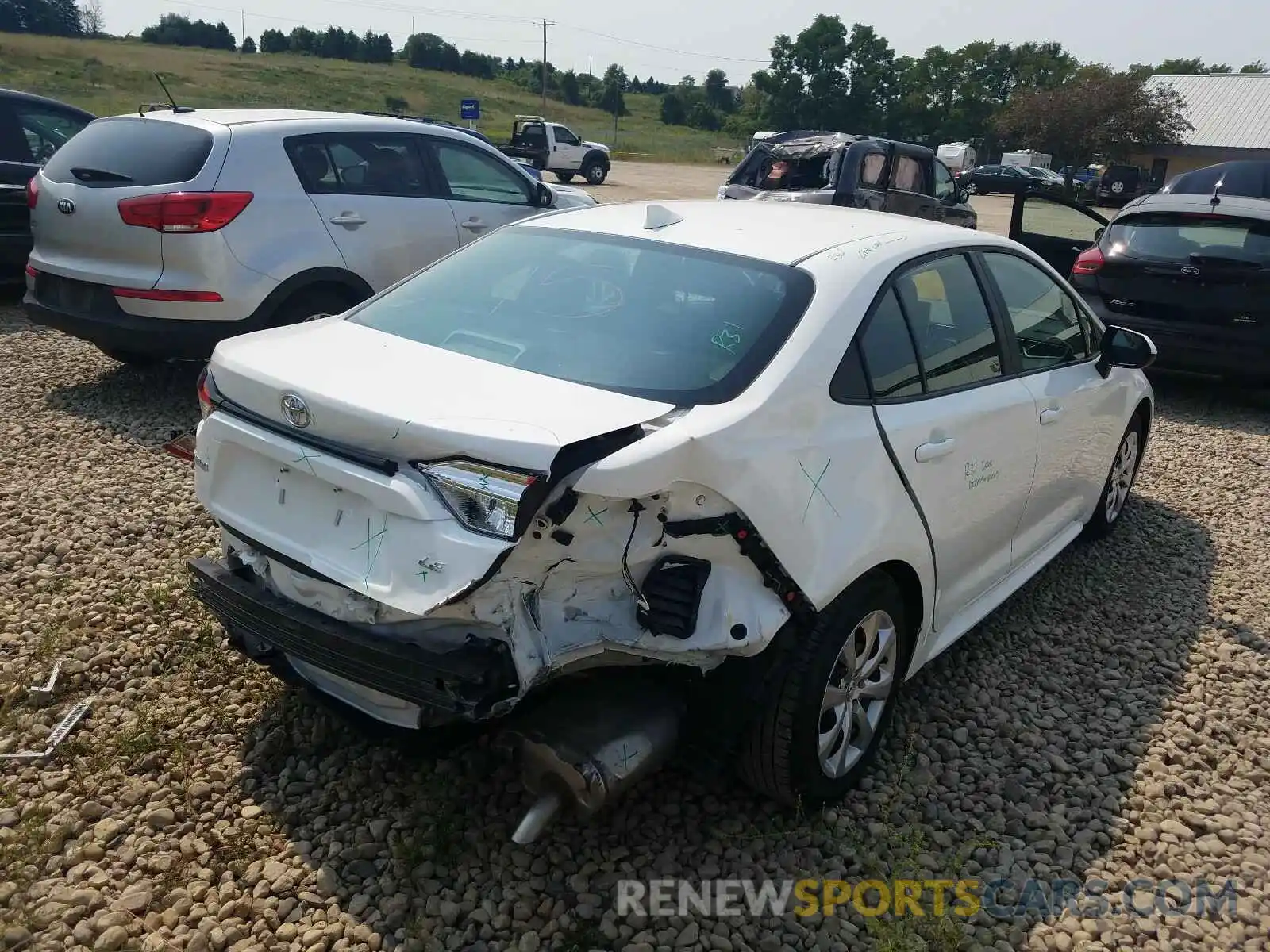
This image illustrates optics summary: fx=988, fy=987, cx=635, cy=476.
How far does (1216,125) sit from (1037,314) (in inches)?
2070

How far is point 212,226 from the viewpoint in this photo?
5406mm

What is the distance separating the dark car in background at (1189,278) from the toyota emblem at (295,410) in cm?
636

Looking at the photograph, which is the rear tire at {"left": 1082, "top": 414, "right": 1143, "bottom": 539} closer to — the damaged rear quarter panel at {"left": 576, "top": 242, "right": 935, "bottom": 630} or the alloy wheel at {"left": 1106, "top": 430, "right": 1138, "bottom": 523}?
the alloy wheel at {"left": 1106, "top": 430, "right": 1138, "bottom": 523}

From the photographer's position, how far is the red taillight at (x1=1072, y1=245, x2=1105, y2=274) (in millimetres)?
7648

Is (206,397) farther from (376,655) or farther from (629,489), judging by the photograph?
(629,489)

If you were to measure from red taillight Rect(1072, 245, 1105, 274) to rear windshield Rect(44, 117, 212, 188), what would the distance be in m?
6.29

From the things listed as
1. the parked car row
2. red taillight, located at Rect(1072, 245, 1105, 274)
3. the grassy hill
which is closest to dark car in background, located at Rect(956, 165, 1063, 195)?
red taillight, located at Rect(1072, 245, 1105, 274)

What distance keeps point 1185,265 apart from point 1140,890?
5.84 meters

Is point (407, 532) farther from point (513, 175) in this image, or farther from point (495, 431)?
point (513, 175)

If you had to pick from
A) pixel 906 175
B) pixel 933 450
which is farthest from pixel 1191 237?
pixel 906 175

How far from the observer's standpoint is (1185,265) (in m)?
7.21

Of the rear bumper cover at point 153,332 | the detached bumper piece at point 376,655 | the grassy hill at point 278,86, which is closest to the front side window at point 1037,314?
the detached bumper piece at point 376,655

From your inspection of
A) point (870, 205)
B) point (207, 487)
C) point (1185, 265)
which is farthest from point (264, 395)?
point (870, 205)

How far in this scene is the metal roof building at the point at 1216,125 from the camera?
45625 mm
